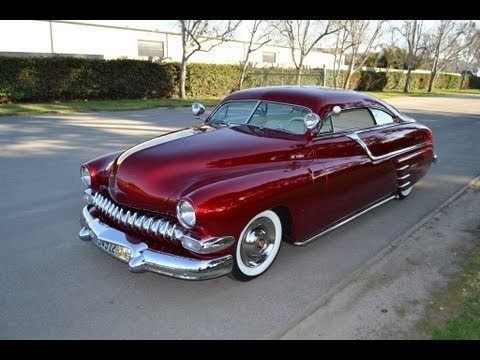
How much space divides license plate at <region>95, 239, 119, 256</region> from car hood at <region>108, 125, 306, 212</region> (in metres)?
0.35

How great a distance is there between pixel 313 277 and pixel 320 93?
81.3 inches

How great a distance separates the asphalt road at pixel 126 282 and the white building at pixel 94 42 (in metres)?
17.8

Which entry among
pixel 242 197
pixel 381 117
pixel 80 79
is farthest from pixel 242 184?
pixel 80 79

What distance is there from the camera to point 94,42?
958 inches

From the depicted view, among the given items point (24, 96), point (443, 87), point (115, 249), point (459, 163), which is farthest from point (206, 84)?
point (443, 87)

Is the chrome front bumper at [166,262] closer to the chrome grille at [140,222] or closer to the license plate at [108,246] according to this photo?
the license plate at [108,246]

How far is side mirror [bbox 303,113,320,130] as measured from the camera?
4.04 meters

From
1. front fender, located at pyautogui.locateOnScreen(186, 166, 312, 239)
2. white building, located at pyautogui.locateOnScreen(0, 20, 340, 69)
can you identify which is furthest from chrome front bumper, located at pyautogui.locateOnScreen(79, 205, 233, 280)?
white building, located at pyautogui.locateOnScreen(0, 20, 340, 69)

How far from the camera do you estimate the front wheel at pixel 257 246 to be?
3424mm

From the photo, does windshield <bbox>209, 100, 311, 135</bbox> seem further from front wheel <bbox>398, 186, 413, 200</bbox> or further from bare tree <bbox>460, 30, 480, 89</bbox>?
bare tree <bbox>460, 30, 480, 89</bbox>

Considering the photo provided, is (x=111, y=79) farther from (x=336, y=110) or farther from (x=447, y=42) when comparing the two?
(x=447, y=42)

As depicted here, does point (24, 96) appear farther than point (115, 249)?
Yes
